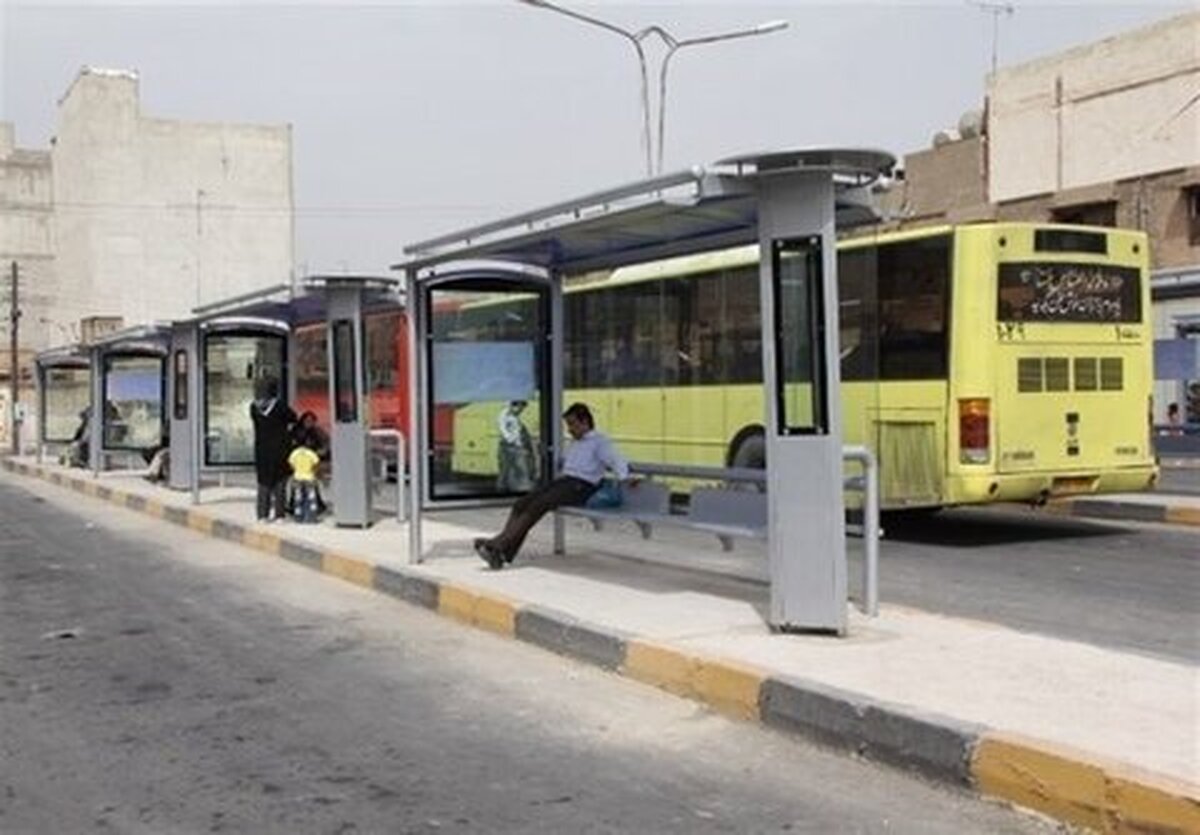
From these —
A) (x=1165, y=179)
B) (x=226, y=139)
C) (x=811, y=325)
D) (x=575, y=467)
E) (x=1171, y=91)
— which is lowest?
(x=575, y=467)

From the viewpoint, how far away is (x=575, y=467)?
1080 centimetres

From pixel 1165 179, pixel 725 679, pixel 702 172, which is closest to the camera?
pixel 725 679

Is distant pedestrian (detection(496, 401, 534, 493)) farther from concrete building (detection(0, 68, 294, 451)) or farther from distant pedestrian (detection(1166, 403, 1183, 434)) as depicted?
concrete building (detection(0, 68, 294, 451))

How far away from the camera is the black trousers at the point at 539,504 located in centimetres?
1074

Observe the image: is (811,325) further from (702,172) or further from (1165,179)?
(1165,179)

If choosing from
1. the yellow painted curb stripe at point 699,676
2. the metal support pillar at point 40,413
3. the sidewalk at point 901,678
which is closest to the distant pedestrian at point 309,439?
the sidewalk at point 901,678

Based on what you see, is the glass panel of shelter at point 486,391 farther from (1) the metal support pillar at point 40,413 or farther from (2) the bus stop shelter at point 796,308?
(1) the metal support pillar at point 40,413

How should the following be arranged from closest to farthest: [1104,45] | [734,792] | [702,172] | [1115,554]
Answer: [734,792] < [702,172] < [1115,554] < [1104,45]

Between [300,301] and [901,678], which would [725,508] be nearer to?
A: [901,678]

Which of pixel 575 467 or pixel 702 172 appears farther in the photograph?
pixel 575 467

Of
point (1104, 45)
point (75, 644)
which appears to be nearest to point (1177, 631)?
point (75, 644)

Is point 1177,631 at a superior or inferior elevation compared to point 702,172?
inferior

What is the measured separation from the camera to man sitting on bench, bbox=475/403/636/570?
10.7 meters

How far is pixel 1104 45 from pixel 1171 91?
2.87 meters
